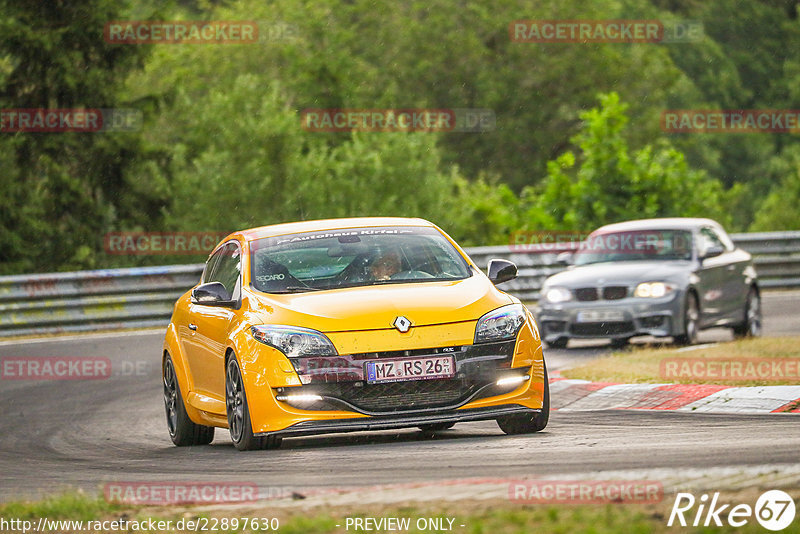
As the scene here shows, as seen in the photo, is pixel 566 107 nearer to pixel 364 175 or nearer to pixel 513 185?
pixel 513 185

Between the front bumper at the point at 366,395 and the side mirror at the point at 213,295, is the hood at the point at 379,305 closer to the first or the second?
the front bumper at the point at 366,395

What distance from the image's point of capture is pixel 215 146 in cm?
5028

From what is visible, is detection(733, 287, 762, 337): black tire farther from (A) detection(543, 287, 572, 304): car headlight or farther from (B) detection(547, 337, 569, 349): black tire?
(A) detection(543, 287, 572, 304): car headlight

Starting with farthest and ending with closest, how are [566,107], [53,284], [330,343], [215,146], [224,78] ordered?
1. [566,107]
2. [224,78]
3. [215,146]
4. [53,284]
5. [330,343]

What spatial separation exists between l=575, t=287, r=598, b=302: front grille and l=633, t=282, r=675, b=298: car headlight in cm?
51

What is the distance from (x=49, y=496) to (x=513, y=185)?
6278 cm

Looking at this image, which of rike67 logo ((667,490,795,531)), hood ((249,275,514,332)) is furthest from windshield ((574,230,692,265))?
rike67 logo ((667,490,795,531))

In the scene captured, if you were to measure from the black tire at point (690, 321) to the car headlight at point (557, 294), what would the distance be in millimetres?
1367

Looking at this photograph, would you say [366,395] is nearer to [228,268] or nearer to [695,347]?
[228,268]

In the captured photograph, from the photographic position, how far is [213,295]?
10211mm

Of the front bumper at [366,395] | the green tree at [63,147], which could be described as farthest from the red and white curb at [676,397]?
the green tree at [63,147]

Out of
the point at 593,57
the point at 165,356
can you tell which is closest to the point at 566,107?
the point at 593,57

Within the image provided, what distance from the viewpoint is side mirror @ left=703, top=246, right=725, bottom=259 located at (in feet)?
59.4

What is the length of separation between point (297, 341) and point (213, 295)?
118 cm
